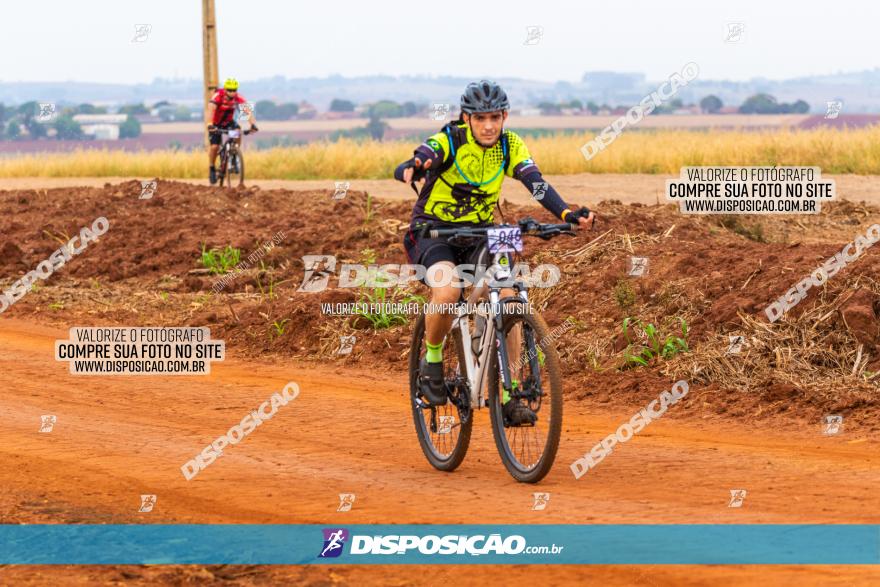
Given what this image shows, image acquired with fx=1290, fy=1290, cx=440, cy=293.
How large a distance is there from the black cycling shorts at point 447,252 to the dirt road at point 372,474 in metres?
1.35

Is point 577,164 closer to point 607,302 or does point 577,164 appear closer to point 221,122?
point 221,122

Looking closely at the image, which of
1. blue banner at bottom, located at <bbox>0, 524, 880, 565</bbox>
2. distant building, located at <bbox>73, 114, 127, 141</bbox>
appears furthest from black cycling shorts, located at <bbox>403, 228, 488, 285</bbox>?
distant building, located at <bbox>73, 114, 127, 141</bbox>

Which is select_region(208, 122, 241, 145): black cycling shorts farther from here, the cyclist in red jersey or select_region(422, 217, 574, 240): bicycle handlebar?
select_region(422, 217, 574, 240): bicycle handlebar

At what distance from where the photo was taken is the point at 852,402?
980 centimetres

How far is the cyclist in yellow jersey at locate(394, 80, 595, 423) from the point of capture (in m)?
7.82

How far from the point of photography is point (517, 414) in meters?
7.52

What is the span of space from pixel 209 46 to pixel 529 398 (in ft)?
78.8

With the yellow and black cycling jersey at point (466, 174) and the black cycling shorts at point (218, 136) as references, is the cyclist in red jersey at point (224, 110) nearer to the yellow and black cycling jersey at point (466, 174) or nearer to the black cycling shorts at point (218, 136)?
the black cycling shorts at point (218, 136)

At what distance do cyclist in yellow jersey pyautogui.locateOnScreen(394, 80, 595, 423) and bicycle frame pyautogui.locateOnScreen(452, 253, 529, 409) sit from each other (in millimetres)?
124

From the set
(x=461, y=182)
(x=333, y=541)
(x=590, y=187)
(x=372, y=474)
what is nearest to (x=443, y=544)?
(x=333, y=541)

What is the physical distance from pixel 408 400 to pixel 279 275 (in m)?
5.51

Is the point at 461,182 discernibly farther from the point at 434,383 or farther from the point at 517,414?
the point at 517,414

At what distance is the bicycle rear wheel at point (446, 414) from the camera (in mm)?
8055

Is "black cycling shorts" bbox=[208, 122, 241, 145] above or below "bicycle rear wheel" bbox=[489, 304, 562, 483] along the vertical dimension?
above
